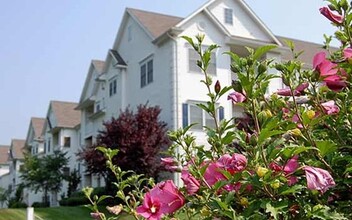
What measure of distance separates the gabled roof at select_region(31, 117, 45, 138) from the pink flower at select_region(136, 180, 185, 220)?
48261mm

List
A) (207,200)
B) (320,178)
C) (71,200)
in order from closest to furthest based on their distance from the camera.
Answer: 1. (320,178)
2. (207,200)
3. (71,200)

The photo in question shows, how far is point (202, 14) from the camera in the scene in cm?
2094

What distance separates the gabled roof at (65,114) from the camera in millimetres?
40556

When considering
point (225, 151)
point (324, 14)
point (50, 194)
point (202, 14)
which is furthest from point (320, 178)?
point (50, 194)

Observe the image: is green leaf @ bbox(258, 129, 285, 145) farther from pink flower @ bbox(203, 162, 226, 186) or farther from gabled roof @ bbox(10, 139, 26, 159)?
gabled roof @ bbox(10, 139, 26, 159)

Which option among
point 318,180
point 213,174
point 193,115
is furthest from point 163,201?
point 193,115

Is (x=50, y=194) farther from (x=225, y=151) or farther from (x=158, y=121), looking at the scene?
(x=225, y=151)

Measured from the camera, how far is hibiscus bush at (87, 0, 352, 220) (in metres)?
1.40

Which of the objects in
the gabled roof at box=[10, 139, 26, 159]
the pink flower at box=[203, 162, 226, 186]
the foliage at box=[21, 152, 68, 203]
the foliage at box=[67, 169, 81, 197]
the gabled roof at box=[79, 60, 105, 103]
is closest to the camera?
the pink flower at box=[203, 162, 226, 186]

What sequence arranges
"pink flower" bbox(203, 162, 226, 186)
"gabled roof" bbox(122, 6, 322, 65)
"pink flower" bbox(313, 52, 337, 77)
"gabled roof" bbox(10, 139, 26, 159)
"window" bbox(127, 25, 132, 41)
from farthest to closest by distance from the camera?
1. "gabled roof" bbox(10, 139, 26, 159)
2. "window" bbox(127, 25, 132, 41)
3. "gabled roof" bbox(122, 6, 322, 65)
4. "pink flower" bbox(313, 52, 337, 77)
5. "pink flower" bbox(203, 162, 226, 186)

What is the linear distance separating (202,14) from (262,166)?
65.5 feet

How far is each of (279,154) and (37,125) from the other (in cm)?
5038

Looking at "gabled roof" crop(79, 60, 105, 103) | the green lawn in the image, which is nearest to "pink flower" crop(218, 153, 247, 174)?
the green lawn

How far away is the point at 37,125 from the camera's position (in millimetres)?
49750
